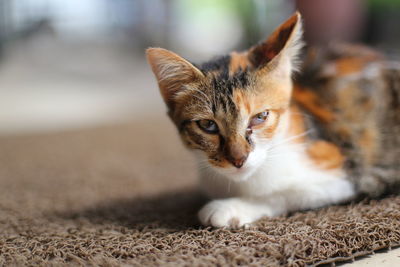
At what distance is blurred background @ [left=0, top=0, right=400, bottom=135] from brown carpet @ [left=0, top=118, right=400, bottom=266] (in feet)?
4.86

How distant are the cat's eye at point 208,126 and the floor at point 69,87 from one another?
229 cm

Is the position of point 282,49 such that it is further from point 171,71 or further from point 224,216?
point 224,216

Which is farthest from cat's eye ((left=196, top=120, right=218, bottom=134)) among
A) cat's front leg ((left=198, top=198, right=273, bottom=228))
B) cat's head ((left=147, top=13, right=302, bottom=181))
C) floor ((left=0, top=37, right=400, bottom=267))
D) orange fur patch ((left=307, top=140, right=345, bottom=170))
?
floor ((left=0, top=37, right=400, bottom=267))

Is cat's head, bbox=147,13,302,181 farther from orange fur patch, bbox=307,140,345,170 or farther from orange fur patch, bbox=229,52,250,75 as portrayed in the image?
orange fur patch, bbox=307,140,345,170

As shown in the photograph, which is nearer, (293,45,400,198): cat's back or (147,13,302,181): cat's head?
(147,13,302,181): cat's head

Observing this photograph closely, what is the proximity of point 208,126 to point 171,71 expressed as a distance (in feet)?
0.72

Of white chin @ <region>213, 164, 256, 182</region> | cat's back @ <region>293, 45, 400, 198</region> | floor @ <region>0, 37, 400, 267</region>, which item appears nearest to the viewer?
white chin @ <region>213, 164, 256, 182</region>

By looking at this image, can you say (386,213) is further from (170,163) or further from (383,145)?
(170,163)

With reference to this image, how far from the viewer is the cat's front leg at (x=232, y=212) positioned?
48.6 inches

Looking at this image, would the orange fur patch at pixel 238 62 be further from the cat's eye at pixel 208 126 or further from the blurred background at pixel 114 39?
the blurred background at pixel 114 39

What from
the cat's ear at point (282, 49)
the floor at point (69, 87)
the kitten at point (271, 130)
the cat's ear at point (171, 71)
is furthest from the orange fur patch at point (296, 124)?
the floor at point (69, 87)

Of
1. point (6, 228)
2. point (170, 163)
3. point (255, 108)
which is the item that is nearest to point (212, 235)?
point (255, 108)

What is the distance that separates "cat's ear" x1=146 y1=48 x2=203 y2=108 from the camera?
126cm

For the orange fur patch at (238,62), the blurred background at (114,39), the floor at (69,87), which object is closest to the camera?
the orange fur patch at (238,62)
